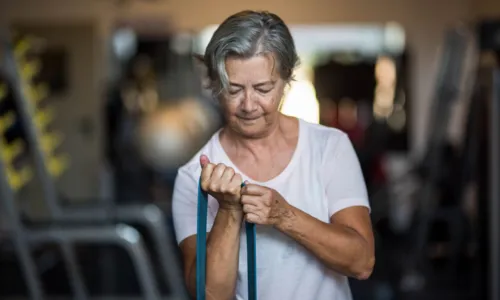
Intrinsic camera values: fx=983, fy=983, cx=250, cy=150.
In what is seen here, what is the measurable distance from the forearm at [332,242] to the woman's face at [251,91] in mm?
178

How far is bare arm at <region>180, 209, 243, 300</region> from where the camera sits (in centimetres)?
166

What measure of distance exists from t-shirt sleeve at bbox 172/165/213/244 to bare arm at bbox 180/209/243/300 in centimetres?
14

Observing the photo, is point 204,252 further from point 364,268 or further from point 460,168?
point 460,168

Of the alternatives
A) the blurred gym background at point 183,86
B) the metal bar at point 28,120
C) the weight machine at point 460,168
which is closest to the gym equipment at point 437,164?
the weight machine at point 460,168

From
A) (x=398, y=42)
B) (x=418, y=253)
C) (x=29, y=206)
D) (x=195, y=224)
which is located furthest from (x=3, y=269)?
(x=195, y=224)

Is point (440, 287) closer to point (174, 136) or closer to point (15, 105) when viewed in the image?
point (15, 105)

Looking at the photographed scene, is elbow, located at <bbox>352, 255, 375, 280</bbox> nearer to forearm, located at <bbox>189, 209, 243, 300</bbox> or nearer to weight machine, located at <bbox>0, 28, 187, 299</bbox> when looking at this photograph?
forearm, located at <bbox>189, 209, 243, 300</bbox>

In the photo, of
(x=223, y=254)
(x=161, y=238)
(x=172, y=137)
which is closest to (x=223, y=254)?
(x=223, y=254)

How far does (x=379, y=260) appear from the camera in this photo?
269 inches

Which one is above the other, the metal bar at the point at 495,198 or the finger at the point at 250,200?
the finger at the point at 250,200

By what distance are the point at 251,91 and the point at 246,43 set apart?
81 millimetres

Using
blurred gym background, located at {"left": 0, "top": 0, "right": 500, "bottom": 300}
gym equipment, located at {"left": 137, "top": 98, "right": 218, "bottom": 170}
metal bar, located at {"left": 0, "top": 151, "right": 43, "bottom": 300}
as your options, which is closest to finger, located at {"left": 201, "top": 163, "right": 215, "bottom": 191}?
metal bar, located at {"left": 0, "top": 151, "right": 43, "bottom": 300}

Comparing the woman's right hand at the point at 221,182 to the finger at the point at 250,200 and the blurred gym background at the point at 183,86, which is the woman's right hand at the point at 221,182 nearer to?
the finger at the point at 250,200

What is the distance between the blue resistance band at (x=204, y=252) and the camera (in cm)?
164
